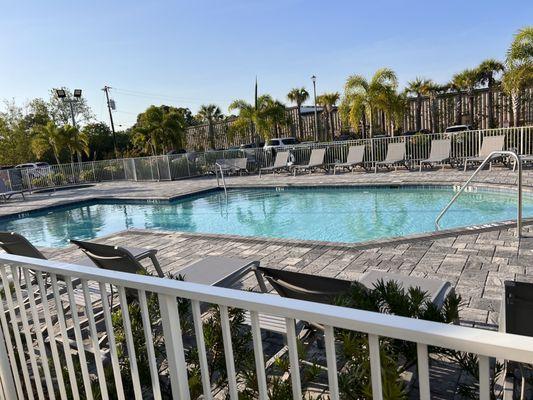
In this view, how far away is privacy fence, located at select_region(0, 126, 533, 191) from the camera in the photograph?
1292 cm

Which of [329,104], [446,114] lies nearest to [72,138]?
[329,104]

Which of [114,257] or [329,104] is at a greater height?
[329,104]

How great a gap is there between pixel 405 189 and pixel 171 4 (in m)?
7.68

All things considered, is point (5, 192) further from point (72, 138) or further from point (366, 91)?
point (366, 91)

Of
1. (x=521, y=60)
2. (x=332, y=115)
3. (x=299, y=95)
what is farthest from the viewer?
(x=299, y=95)

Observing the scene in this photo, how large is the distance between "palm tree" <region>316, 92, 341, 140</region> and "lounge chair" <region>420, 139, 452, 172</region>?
14.0 meters

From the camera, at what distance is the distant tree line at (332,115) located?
15.9 meters

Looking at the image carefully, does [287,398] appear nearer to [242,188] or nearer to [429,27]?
[242,188]

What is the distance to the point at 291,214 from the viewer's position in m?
9.88

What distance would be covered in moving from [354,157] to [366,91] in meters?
3.15

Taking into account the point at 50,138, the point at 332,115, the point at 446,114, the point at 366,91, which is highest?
the point at 366,91

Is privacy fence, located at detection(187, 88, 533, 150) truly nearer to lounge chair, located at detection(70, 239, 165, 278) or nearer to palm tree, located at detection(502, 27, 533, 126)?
palm tree, located at detection(502, 27, 533, 126)

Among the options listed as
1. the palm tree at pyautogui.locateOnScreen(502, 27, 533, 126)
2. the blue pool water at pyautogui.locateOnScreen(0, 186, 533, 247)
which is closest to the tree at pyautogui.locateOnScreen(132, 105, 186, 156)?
the blue pool water at pyautogui.locateOnScreen(0, 186, 533, 247)

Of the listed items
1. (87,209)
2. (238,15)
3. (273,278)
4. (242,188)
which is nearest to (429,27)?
(238,15)
